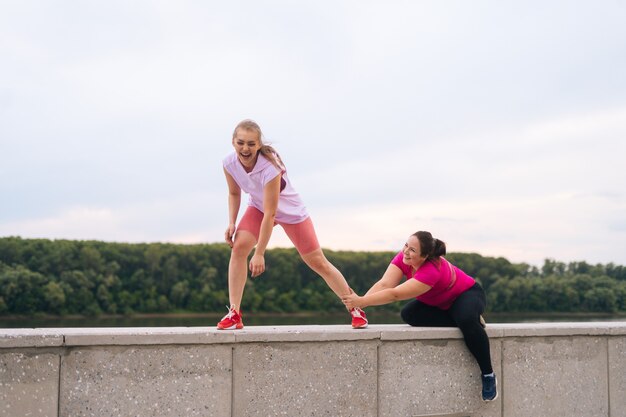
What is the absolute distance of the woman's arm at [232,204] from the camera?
19.3 feet

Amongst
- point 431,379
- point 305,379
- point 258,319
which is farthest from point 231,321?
point 258,319

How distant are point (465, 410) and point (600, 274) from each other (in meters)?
68.8

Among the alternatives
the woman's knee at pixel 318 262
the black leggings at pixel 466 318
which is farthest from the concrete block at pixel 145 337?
the black leggings at pixel 466 318

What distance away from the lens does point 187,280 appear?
75.1 meters

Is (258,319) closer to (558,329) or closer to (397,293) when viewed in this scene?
(558,329)

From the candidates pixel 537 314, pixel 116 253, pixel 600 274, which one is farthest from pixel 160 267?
pixel 600 274

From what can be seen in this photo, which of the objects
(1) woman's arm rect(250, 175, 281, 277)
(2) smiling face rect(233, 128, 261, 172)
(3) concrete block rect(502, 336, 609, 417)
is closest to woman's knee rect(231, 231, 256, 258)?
(1) woman's arm rect(250, 175, 281, 277)

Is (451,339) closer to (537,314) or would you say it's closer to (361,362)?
(361,362)

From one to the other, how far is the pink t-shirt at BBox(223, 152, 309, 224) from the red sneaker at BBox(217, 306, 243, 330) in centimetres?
81

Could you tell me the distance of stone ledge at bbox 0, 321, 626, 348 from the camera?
4711 millimetres

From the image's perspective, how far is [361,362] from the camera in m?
5.47

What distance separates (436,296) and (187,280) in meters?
70.8

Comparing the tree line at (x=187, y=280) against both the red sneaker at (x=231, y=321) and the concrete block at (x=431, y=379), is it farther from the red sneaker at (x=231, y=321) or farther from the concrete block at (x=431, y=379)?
the red sneaker at (x=231, y=321)

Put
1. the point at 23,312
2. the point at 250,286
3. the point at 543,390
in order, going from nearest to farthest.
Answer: the point at 543,390, the point at 23,312, the point at 250,286
